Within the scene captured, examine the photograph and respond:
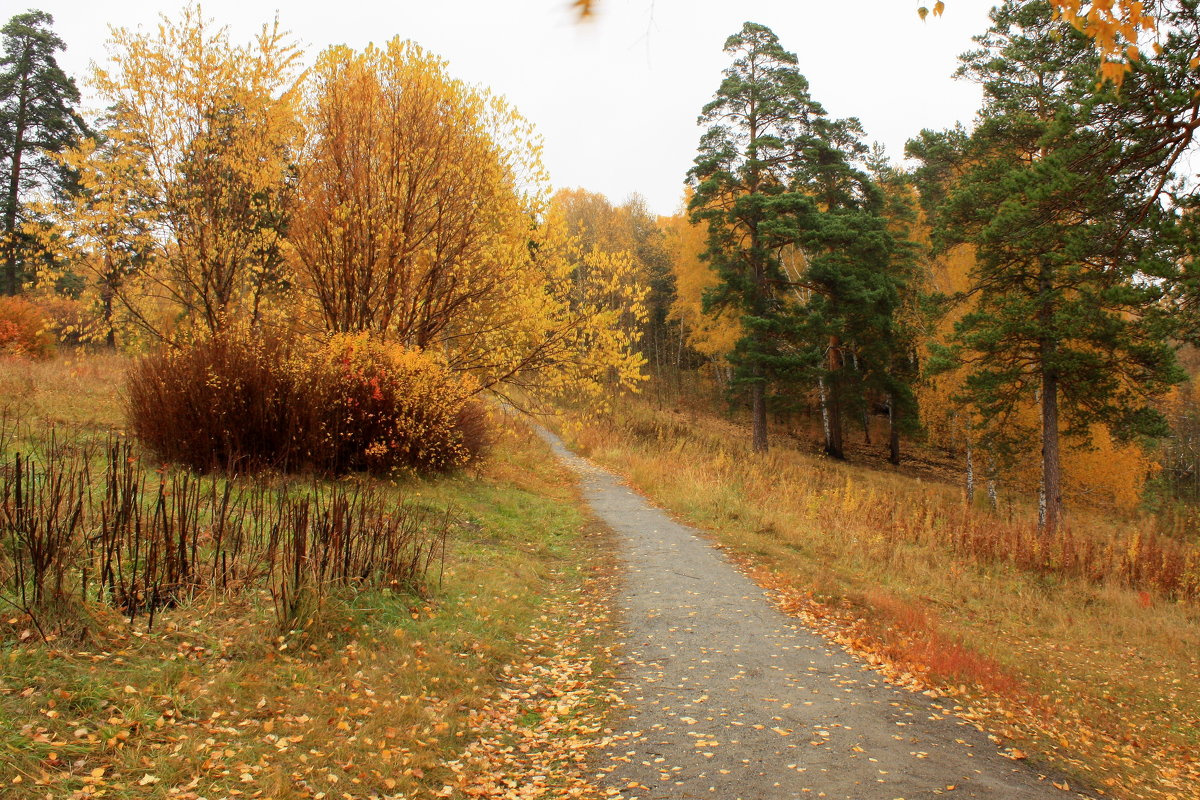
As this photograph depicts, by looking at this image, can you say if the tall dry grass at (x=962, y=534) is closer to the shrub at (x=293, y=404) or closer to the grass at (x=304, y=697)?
the shrub at (x=293, y=404)

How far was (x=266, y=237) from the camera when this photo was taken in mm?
14016

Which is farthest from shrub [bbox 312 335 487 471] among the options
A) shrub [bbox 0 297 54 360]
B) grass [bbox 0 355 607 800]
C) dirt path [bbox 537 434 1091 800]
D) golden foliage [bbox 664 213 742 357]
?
golden foliage [bbox 664 213 742 357]

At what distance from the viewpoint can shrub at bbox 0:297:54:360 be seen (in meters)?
17.3

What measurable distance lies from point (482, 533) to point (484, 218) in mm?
6387

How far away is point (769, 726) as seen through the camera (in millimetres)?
4727

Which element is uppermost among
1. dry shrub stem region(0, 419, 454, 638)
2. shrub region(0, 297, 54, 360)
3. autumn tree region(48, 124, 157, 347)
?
autumn tree region(48, 124, 157, 347)

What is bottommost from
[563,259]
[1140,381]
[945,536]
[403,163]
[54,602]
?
[945,536]

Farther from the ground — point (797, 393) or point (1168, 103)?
point (1168, 103)

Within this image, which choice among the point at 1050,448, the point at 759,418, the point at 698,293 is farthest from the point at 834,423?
the point at 1050,448

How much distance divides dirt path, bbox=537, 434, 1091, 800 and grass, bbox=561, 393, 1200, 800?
0.52 m

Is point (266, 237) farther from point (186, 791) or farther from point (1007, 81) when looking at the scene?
point (1007, 81)

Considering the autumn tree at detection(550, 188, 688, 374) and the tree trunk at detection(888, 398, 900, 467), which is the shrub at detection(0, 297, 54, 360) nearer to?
the autumn tree at detection(550, 188, 688, 374)

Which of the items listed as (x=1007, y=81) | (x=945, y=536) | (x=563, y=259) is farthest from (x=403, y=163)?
(x=1007, y=81)

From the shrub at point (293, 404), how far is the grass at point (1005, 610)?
5483 millimetres
